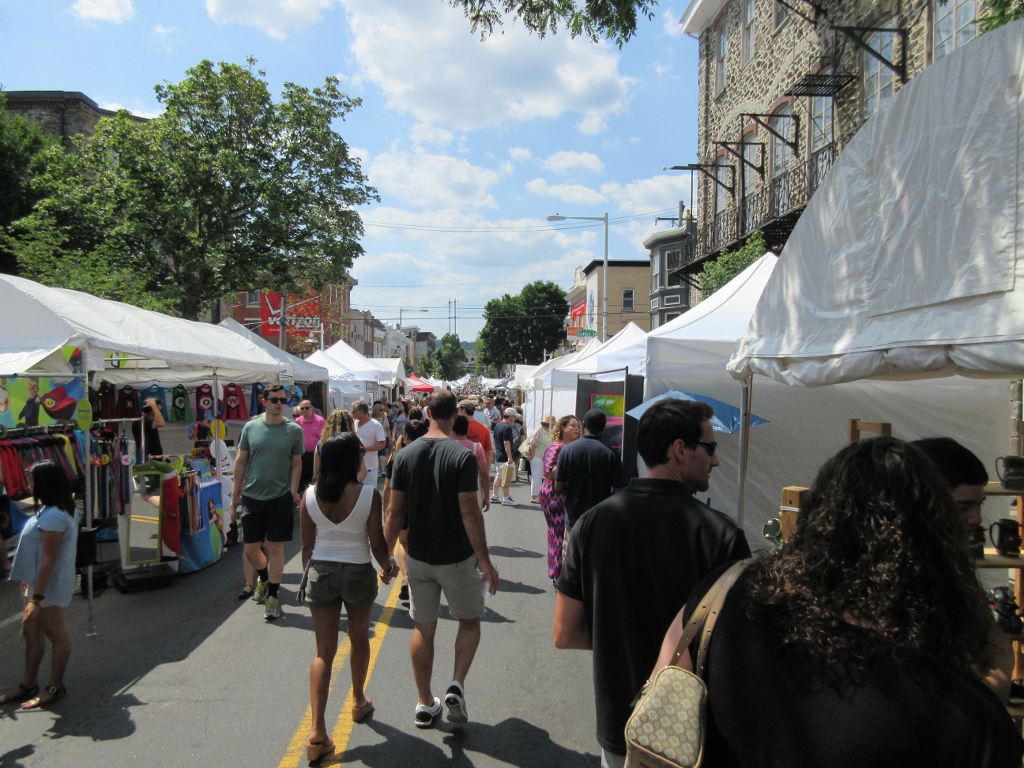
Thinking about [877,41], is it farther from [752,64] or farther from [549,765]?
[549,765]

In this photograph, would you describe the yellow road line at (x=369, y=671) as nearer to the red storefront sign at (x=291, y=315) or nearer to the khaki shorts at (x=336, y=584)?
the khaki shorts at (x=336, y=584)

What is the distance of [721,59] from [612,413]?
13932 millimetres

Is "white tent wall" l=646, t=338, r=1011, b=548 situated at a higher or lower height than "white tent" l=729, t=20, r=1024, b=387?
lower

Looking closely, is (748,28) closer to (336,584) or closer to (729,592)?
(336,584)

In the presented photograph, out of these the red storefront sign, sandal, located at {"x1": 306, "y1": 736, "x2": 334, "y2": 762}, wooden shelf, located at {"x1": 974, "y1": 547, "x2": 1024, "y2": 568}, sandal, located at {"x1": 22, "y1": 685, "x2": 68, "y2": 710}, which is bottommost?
sandal, located at {"x1": 22, "y1": 685, "x2": 68, "y2": 710}

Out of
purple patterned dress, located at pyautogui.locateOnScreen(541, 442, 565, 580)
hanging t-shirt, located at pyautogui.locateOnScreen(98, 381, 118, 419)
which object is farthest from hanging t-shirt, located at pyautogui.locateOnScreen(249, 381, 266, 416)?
purple patterned dress, located at pyautogui.locateOnScreen(541, 442, 565, 580)

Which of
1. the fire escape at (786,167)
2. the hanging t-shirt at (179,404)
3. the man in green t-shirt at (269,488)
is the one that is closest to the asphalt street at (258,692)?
the man in green t-shirt at (269,488)

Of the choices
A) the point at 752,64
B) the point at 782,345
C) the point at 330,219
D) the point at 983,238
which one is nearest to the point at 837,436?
the point at 782,345

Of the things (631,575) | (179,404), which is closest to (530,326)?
(179,404)

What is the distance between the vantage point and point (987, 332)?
117 inches

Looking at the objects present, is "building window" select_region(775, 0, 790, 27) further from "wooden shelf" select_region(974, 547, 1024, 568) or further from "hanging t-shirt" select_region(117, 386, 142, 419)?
"hanging t-shirt" select_region(117, 386, 142, 419)

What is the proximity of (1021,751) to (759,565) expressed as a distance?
535 millimetres

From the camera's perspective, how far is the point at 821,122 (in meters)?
14.0

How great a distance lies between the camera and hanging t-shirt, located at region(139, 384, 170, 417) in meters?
11.7
